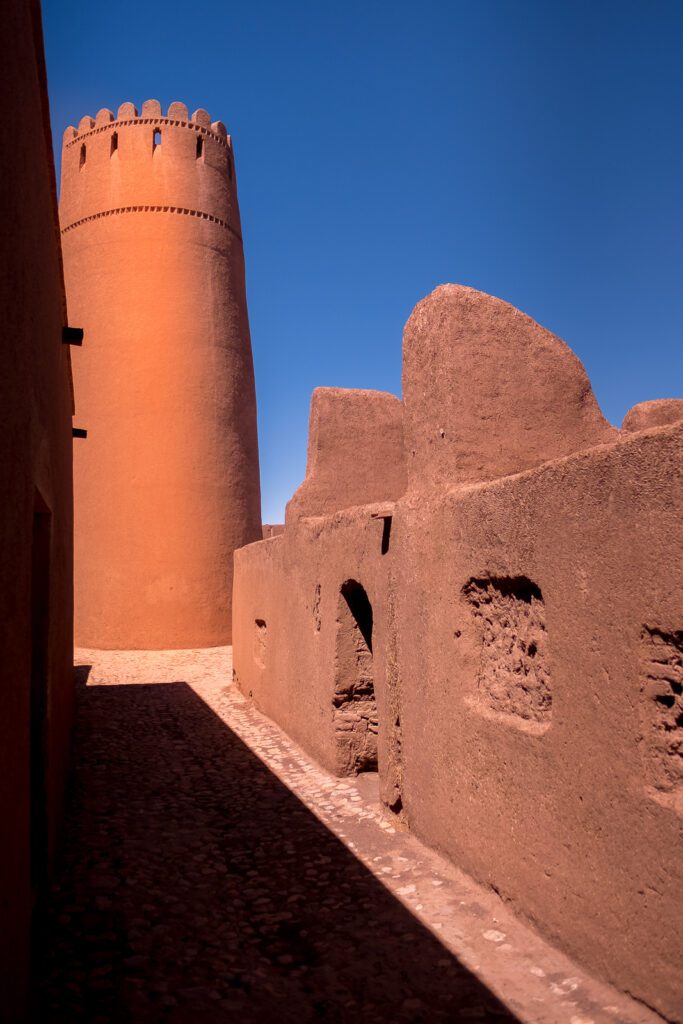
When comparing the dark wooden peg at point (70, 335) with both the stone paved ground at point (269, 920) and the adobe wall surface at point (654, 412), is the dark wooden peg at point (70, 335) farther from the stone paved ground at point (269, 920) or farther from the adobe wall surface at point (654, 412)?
the adobe wall surface at point (654, 412)

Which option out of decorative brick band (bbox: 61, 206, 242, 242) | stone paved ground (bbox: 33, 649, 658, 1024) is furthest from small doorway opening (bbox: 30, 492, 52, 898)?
decorative brick band (bbox: 61, 206, 242, 242)

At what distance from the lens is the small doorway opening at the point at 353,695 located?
239 inches

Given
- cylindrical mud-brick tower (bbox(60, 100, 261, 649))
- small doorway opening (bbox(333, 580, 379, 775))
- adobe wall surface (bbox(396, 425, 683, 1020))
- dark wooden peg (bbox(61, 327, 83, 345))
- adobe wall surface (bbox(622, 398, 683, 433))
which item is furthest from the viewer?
cylindrical mud-brick tower (bbox(60, 100, 261, 649))

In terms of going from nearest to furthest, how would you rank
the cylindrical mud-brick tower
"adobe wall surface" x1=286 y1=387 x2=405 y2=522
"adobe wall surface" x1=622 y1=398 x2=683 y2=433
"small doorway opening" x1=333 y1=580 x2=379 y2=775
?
"adobe wall surface" x1=622 y1=398 x2=683 y2=433, "small doorway opening" x1=333 y1=580 x2=379 y2=775, "adobe wall surface" x1=286 y1=387 x2=405 y2=522, the cylindrical mud-brick tower

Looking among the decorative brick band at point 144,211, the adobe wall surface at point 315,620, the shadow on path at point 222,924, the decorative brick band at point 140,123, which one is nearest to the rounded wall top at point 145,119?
the decorative brick band at point 140,123

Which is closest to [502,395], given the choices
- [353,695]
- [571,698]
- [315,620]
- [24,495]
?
[571,698]

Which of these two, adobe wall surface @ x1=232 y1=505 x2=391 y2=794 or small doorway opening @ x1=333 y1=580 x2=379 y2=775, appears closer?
adobe wall surface @ x1=232 y1=505 x2=391 y2=794

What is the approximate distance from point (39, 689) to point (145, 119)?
42.6 ft

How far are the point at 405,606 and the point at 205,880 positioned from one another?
197 centimetres

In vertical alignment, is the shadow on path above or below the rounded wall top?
below

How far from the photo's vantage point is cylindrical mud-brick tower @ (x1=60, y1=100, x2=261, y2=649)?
13.2 m

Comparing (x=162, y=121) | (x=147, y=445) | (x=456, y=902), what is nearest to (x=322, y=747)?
(x=456, y=902)

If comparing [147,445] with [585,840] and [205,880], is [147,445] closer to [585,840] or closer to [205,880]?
[205,880]

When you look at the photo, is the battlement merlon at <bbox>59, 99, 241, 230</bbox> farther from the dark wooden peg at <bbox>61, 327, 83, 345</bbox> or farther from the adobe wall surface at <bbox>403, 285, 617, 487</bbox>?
the adobe wall surface at <bbox>403, 285, 617, 487</bbox>
